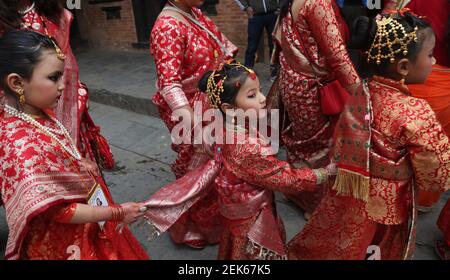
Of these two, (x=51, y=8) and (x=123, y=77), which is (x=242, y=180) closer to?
(x=51, y=8)

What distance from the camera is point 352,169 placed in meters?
1.75

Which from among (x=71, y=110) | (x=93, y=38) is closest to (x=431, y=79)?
(x=71, y=110)

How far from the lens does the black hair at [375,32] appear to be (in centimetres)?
157

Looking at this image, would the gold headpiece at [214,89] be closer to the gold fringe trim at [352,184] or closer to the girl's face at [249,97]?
the girl's face at [249,97]

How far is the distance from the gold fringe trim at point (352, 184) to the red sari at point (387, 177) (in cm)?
1

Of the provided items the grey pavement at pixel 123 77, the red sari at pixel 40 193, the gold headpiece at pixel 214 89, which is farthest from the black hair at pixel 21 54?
the grey pavement at pixel 123 77

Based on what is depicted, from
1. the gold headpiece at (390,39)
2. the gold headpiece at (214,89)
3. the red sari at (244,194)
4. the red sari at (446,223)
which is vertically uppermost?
the gold headpiece at (390,39)

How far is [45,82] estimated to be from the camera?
151 centimetres

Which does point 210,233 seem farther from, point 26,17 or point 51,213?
point 26,17

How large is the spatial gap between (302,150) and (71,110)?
1597 mm

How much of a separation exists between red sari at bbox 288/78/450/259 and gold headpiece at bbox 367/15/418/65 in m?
0.12

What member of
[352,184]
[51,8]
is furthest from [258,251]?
[51,8]

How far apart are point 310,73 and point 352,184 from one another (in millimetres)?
936

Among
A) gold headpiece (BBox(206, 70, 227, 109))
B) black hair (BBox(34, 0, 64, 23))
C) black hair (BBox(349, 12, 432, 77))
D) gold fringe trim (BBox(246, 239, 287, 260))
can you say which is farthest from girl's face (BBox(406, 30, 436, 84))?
black hair (BBox(34, 0, 64, 23))
